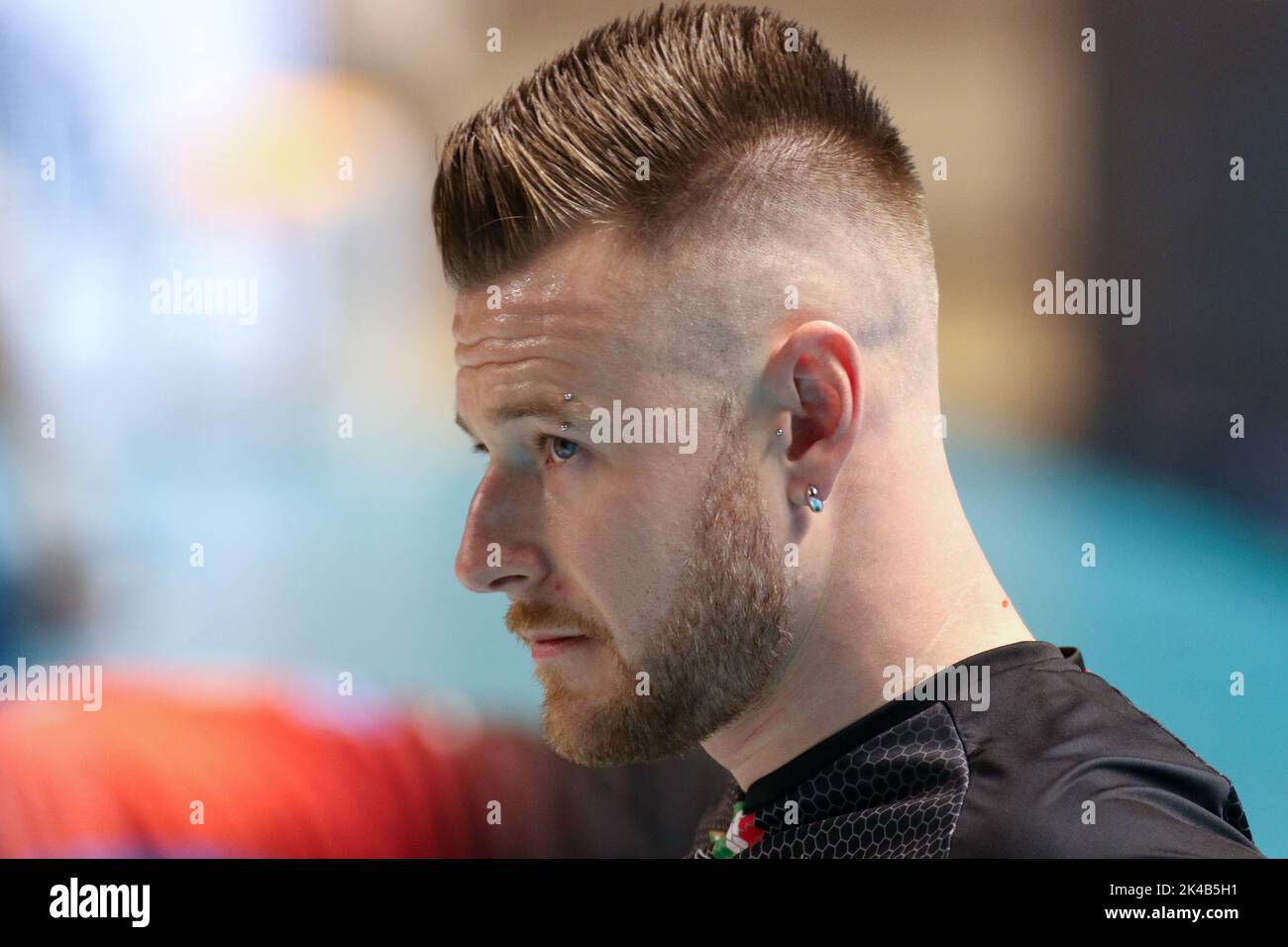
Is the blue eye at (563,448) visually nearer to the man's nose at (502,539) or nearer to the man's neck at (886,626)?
the man's nose at (502,539)

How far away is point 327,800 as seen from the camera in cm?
277

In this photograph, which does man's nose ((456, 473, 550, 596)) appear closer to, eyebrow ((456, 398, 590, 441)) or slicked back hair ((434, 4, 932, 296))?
eyebrow ((456, 398, 590, 441))

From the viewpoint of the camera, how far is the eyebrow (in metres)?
1.92

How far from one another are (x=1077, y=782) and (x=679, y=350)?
2.72ft

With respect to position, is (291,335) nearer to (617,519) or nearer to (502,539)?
(502,539)

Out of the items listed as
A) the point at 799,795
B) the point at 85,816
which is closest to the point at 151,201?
the point at 85,816

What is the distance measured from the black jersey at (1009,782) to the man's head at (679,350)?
7.6 inches

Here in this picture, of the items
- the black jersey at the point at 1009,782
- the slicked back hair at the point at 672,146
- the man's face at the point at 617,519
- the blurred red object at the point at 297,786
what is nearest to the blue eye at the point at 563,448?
the man's face at the point at 617,519

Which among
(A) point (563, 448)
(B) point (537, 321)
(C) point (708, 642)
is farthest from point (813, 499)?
(B) point (537, 321)

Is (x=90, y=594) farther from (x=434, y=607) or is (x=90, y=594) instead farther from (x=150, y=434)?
(x=434, y=607)

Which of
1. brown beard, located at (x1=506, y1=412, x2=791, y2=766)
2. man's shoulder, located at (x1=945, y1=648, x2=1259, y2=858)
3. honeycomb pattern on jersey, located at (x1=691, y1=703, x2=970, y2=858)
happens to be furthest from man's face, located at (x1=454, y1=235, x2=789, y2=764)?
man's shoulder, located at (x1=945, y1=648, x2=1259, y2=858)

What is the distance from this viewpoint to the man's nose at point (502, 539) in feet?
6.37

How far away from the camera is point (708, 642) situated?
6.37ft

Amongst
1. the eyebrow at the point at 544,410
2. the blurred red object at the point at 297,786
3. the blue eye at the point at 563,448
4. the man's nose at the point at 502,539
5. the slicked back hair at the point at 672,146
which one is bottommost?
the blurred red object at the point at 297,786
